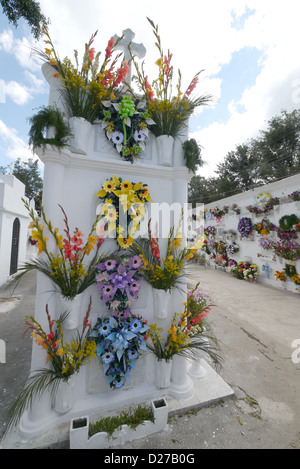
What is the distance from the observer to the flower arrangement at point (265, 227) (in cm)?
624

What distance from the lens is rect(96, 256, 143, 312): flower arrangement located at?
172cm

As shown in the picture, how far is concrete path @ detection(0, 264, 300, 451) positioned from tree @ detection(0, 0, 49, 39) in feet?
14.4

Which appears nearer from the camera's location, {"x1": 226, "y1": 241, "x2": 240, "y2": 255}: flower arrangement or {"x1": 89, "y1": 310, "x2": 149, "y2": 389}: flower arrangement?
{"x1": 89, "y1": 310, "x2": 149, "y2": 389}: flower arrangement

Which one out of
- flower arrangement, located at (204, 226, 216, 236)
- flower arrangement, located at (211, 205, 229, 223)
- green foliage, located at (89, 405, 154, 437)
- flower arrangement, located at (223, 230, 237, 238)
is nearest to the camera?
green foliage, located at (89, 405, 154, 437)

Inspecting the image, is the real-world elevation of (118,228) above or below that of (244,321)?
above

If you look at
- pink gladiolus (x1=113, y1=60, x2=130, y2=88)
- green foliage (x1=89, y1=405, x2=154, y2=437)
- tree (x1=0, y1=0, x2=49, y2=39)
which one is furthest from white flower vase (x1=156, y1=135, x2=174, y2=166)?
tree (x1=0, y1=0, x2=49, y2=39)

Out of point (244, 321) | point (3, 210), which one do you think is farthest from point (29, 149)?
point (3, 210)

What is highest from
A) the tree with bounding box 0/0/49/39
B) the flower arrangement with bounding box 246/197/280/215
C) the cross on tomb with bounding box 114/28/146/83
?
the tree with bounding box 0/0/49/39

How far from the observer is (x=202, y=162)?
6.82 ft

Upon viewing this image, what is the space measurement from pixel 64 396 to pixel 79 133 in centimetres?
219

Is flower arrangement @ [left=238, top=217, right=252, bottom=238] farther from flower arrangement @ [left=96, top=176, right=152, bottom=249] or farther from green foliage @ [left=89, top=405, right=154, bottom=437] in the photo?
green foliage @ [left=89, top=405, right=154, bottom=437]

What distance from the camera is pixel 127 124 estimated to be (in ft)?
6.07
